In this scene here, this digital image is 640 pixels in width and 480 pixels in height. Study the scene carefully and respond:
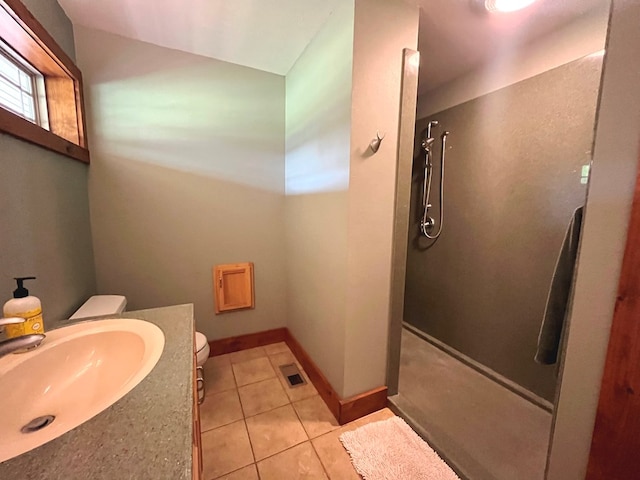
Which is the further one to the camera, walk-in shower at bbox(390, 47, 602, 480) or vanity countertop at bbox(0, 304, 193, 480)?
walk-in shower at bbox(390, 47, 602, 480)

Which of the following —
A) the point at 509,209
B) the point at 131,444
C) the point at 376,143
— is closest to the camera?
the point at 131,444

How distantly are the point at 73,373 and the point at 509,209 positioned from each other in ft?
7.77

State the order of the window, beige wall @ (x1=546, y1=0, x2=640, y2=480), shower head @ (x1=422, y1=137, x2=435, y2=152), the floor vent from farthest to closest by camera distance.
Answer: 1. shower head @ (x1=422, y1=137, x2=435, y2=152)
2. the floor vent
3. the window
4. beige wall @ (x1=546, y1=0, x2=640, y2=480)

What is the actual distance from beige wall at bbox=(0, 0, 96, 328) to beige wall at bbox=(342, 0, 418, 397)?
1.35 m

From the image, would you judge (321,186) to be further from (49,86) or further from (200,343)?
(49,86)

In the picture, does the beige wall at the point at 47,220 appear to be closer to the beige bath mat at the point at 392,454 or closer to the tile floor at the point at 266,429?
the tile floor at the point at 266,429

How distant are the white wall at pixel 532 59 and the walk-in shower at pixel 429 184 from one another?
22 centimetres

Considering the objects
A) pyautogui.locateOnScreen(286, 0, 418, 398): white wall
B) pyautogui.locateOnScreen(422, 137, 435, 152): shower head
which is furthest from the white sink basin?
pyautogui.locateOnScreen(422, 137, 435, 152): shower head

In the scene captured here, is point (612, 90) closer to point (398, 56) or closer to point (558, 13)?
point (398, 56)

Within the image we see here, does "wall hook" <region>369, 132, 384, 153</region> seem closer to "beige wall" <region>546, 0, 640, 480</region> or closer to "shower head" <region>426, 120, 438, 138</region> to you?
"beige wall" <region>546, 0, 640, 480</region>

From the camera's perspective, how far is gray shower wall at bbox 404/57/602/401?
4.84 ft

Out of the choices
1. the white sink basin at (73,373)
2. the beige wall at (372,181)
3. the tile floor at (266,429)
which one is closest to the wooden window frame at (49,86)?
the white sink basin at (73,373)

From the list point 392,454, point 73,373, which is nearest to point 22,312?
point 73,373

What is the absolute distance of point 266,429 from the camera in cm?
147
